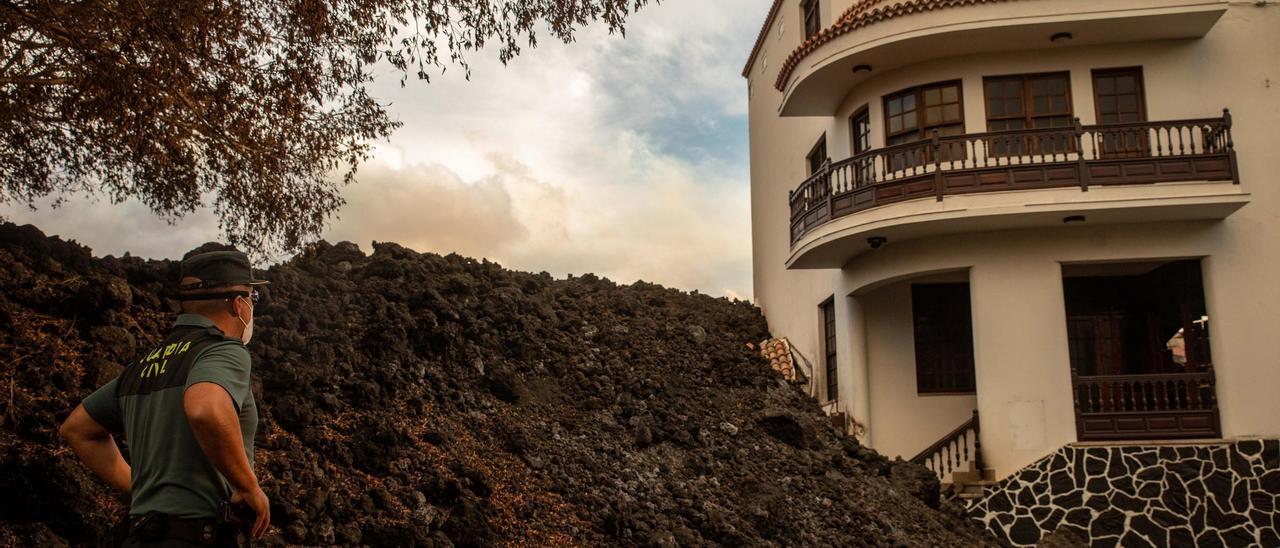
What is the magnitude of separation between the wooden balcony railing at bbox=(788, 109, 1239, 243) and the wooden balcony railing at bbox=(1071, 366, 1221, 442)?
8.85ft

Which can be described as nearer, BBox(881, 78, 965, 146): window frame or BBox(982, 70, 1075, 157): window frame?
BBox(982, 70, 1075, 157): window frame

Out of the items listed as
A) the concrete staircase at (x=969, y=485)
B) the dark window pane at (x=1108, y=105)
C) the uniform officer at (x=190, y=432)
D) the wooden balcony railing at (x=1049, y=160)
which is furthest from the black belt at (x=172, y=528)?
the dark window pane at (x=1108, y=105)

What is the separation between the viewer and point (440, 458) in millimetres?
9875

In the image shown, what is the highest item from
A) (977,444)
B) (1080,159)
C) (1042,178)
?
(1080,159)

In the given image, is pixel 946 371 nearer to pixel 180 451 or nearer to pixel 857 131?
pixel 857 131

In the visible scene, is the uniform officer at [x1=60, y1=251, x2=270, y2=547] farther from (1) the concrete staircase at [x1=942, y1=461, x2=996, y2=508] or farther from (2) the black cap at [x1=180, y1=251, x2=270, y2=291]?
(1) the concrete staircase at [x1=942, y1=461, x2=996, y2=508]

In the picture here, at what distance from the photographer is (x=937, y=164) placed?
548 inches

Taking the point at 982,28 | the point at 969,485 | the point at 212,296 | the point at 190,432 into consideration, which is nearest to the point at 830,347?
the point at 969,485

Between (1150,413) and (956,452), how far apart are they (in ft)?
8.52

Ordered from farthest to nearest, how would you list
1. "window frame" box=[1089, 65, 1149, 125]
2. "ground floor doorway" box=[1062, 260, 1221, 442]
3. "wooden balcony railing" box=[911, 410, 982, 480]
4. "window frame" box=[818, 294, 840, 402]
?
"window frame" box=[818, 294, 840, 402]
"window frame" box=[1089, 65, 1149, 125]
"wooden balcony railing" box=[911, 410, 982, 480]
"ground floor doorway" box=[1062, 260, 1221, 442]

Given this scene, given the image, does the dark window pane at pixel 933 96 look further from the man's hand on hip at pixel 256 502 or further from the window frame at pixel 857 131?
the man's hand on hip at pixel 256 502

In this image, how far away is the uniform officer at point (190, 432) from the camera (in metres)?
3.43

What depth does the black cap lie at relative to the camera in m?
3.87

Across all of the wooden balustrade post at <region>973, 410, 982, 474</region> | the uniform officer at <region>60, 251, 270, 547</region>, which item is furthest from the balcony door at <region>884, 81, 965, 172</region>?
the uniform officer at <region>60, 251, 270, 547</region>
